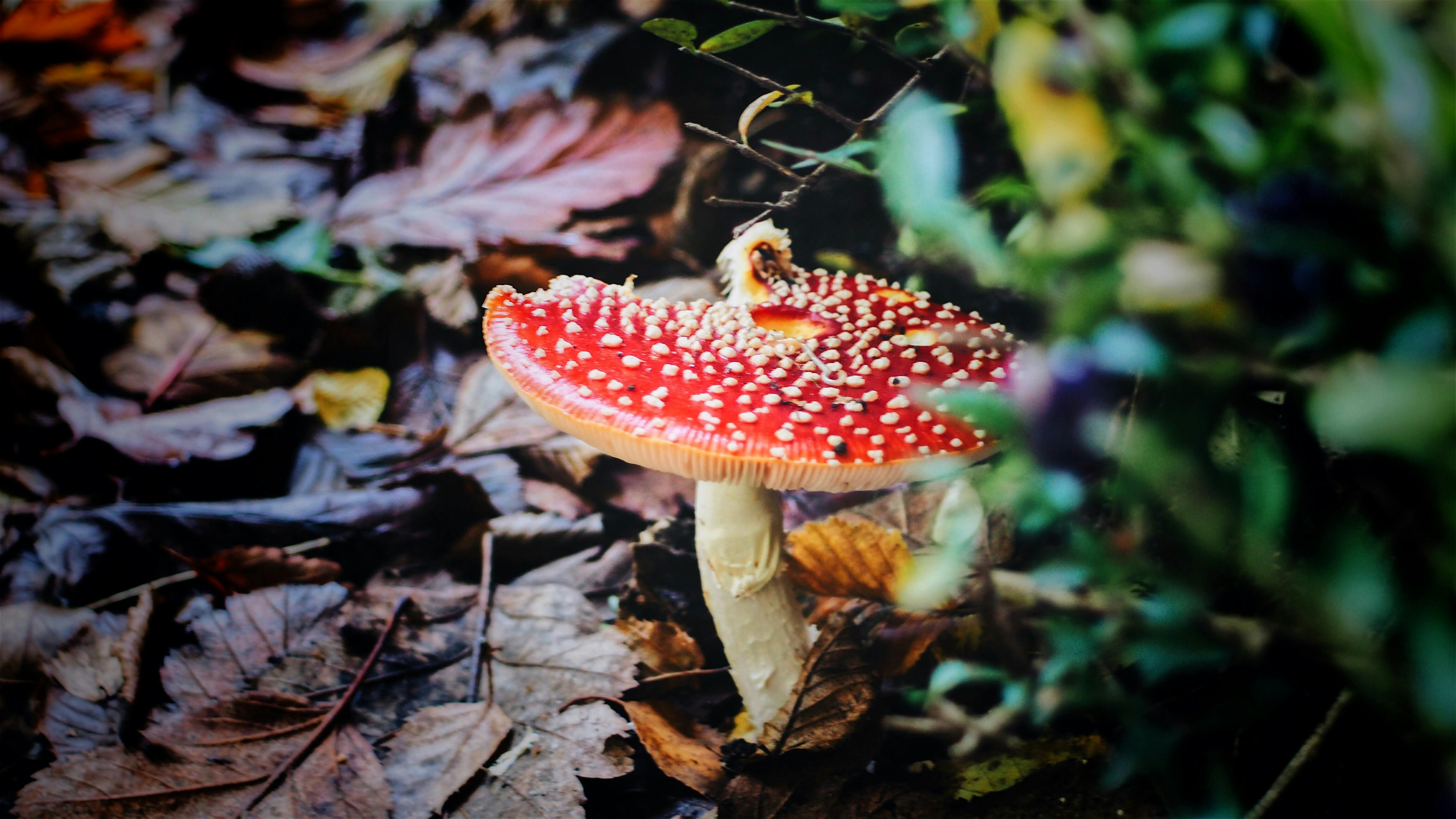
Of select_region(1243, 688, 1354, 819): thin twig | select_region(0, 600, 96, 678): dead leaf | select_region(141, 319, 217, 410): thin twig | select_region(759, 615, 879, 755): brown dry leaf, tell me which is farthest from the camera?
select_region(141, 319, 217, 410): thin twig

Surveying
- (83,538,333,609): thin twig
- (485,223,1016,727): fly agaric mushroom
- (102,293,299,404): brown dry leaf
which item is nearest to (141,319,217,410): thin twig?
(102,293,299,404): brown dry leaf

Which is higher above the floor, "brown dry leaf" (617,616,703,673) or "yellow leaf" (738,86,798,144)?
"yellow leaf" (738,86,798,144)

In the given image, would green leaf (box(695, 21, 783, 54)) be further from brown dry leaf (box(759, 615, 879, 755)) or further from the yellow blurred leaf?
brown dry leaf (box(759, 615, 879, 755))

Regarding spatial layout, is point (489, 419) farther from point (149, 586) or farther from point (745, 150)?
point (745, 150)

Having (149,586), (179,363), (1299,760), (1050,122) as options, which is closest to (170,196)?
(179,363)

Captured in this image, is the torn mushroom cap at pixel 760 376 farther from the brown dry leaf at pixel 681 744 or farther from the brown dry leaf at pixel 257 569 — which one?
the brown dry leaf at pixel 257 569

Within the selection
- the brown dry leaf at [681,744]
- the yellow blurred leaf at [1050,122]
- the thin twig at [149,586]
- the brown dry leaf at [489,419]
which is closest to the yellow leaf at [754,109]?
the yellow blurred leaf at [1050,122]

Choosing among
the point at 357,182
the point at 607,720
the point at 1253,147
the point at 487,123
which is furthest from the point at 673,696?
the point at 357,182
